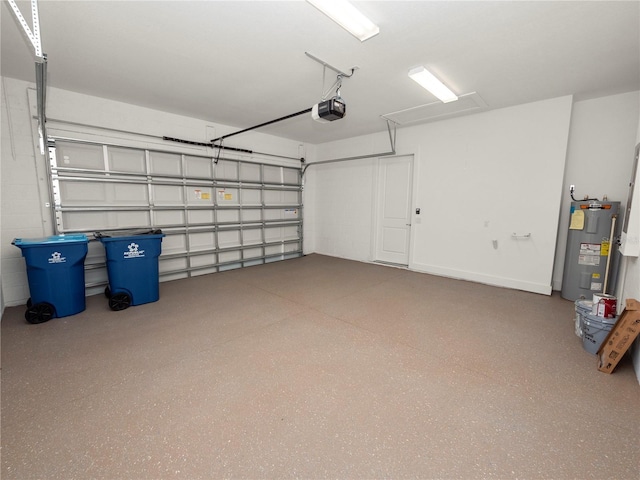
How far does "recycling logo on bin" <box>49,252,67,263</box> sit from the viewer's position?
303 centimetres

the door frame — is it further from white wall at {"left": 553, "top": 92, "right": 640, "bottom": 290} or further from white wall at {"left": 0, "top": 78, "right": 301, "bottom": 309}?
white wall at {"left": 0, "top": 78, "right": 301, "bottom": 309}

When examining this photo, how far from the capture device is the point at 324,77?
325 centimetres

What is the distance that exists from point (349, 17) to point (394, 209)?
4.01 m

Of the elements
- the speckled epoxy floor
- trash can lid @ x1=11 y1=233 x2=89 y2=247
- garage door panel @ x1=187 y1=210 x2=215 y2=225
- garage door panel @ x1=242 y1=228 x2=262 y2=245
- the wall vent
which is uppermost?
the wall vent

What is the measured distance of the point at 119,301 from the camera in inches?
134

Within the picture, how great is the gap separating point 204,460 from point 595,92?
5.65 meters

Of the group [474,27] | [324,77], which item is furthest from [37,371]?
[474,27]

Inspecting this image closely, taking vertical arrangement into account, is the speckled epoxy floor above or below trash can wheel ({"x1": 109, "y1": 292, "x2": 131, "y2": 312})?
below

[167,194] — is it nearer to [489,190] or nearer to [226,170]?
[226,170]

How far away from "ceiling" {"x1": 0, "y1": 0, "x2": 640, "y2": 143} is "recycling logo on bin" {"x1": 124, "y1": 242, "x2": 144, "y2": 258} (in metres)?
2.03

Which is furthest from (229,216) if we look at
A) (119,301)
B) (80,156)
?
(119,301)

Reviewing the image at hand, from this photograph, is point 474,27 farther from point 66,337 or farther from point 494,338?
point 66,337

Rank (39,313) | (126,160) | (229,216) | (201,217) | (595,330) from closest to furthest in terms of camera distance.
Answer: (595,330), (39,313), (126,160), (201,217), (229,216)

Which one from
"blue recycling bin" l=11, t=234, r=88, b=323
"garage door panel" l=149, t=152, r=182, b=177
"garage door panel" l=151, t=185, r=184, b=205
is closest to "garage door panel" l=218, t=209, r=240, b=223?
"garage door panel" l=151, t=185, r=184, b=205
